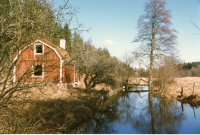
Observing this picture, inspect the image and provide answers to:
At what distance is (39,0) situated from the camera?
141 inches

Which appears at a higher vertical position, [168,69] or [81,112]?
[168,69]

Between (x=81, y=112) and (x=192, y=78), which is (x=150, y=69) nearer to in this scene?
(x=192, y=78)

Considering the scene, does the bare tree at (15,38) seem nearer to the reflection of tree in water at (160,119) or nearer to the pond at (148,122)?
the pond at (148,122)

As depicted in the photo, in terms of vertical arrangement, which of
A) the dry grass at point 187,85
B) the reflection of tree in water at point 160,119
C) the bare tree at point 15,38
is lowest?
the reflection of tree in water at point 160,119

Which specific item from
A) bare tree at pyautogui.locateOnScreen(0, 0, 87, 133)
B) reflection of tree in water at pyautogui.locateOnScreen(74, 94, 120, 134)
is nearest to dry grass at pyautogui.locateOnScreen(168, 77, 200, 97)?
reflection of tree in water at pyautogui.locateOnScreen(74, 94, 120, 134)

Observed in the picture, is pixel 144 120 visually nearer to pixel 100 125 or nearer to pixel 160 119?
pixel 160 119

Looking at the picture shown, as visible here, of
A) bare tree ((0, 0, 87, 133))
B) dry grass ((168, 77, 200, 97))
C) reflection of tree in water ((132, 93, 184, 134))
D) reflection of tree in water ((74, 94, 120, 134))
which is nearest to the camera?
bare tree ((0, 0, 87, 133))

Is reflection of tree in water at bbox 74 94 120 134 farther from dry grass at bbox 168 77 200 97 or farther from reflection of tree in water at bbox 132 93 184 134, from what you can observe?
dry grass at bbox 168 77 200 97

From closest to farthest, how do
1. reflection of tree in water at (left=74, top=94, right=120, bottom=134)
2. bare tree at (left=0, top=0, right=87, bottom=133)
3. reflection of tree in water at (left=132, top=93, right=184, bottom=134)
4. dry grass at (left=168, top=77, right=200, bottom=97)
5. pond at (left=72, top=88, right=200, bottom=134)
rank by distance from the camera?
bare tree at (left=0, top=0, right=87, bottom=133) < reflection of tree in water at (left=74, top=94, right=120, bottom=134) < pond at (left=72, top=88, right=200, bottom=134) < reflection of tree in water at (left=132, top=93, right=184, bottom=134) < dry grass at (left=168, top=77, right=200, bottom=97)

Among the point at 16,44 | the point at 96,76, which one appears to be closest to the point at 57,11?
the point at 16,44

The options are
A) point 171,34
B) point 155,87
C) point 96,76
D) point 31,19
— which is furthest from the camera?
point 155,87

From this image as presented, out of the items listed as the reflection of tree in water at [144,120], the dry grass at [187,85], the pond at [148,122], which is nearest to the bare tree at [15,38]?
the pond at [148,122]

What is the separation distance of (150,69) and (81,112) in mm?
12489

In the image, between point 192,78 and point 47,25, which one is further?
point 192,78
